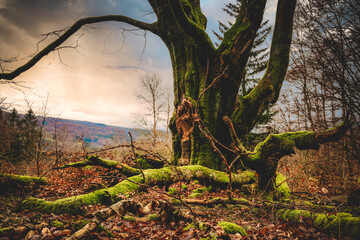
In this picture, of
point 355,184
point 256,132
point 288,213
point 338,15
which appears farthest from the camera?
point 256,132

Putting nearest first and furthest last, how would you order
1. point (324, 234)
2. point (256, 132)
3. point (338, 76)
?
point (324, 234) → point (338, 76) → point (256, 132)

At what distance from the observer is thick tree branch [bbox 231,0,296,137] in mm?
6512

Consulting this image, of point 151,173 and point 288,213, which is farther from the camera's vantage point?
point 151,173

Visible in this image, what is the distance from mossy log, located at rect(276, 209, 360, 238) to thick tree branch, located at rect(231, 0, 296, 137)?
3.87 meters

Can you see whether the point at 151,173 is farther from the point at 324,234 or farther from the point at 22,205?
the point at 324,234

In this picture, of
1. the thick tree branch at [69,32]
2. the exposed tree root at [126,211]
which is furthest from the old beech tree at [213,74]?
the exposed tree root at [126,211]

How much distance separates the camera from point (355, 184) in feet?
19.5

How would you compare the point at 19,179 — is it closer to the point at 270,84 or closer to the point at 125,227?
the point at 125,227

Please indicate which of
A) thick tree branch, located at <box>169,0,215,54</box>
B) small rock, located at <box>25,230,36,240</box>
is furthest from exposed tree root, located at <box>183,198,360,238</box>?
thick tree branch, located at <box>169,0,215,54</box>

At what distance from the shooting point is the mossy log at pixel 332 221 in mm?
2498

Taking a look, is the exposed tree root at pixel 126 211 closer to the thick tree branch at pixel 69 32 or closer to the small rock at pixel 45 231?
the small rock at pixel 45 231

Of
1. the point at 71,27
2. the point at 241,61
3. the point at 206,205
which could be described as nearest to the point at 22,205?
the point at 206,205

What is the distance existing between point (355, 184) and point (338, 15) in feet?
19.1

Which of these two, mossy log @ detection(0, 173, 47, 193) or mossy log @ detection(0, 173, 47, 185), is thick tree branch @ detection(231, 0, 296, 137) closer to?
mossy log @ detection(0, 173, 47, 185)
